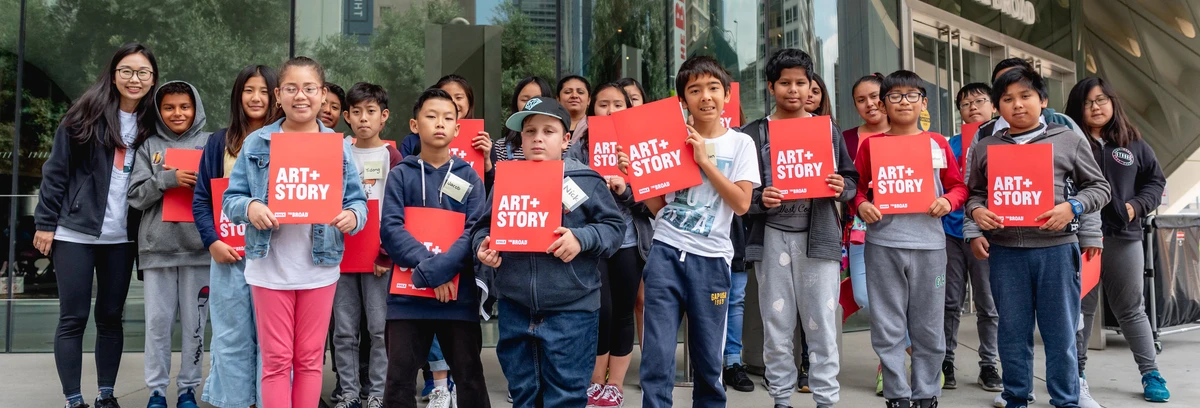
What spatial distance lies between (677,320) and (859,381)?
85.4 inches

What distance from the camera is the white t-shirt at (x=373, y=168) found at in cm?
412

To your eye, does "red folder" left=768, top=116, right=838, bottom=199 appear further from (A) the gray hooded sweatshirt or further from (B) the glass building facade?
(B) the glass building facade

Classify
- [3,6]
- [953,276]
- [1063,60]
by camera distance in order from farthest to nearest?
[1063,60]
[3,6]
[953,276]

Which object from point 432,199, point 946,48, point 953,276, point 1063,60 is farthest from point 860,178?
point 1063,60

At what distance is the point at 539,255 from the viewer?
317 centimetres

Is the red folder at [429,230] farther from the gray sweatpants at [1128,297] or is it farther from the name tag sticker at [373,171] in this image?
the gray sweatpants at [1128,297]

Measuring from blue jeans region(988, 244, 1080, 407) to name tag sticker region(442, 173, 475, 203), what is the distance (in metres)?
2.59

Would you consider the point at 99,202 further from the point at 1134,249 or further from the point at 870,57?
the point at 870,57

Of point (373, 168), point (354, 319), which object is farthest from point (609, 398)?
point (373, 168)

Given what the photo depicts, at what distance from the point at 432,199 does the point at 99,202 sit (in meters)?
1.79

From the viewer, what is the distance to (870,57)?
782 cm

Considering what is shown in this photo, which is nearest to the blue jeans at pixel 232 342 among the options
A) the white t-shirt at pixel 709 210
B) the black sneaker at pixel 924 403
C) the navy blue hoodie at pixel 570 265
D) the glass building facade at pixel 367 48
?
the navy blue hoodie at pixel 570 265

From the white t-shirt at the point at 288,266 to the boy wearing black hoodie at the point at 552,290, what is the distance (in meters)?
0.73

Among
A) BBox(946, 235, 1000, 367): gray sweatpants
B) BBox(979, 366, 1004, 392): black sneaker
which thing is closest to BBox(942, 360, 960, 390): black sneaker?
BBox(946, 235, 1000, 367): gray sweatpants
